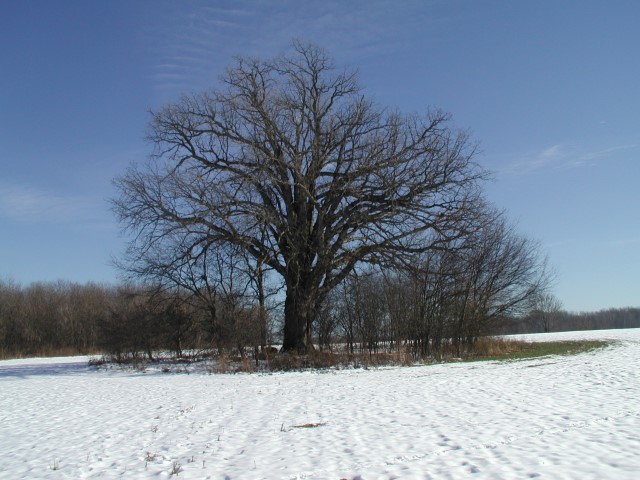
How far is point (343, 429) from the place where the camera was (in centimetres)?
978

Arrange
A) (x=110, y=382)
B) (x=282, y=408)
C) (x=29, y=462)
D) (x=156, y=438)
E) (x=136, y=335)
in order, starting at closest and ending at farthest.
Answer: (x=29, y=462)
(x=156, y=438)
(x=282, y=408)
(x=110, y=382)
(x=136, y=335)

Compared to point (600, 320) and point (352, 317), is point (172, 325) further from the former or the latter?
point (600, 320)

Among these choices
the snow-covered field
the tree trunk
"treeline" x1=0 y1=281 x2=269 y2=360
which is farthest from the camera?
"treeline" x1=0 y1=281 x2=269 y2=360

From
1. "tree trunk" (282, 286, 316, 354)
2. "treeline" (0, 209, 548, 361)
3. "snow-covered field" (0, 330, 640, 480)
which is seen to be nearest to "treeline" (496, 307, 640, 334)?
"treeline" (0, 209, 548, 361)

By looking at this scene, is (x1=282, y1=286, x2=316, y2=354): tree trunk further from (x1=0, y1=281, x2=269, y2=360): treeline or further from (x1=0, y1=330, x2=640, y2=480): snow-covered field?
A: (x1=0, y1=330, x2=640, y2=480): snow-covered field

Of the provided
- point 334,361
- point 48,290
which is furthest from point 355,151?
point 48,290

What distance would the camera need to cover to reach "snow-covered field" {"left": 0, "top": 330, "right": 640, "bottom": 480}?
23.9 ft

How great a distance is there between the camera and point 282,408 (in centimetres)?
1251

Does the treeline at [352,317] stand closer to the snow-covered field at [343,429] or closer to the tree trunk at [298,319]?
the tree trunk at [298,319]

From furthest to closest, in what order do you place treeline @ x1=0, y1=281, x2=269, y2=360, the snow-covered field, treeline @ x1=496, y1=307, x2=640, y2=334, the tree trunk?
treeline @ x1=496, y1=307, x2=640, y2=334, treeline @ x1=0, y1=281, x2=269, y2=360, the tree trunk, the snow-covered field

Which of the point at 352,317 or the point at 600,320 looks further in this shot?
the point at 600,320

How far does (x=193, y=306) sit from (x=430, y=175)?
48.2ft

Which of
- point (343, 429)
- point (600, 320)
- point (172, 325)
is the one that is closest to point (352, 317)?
point (172, 325)

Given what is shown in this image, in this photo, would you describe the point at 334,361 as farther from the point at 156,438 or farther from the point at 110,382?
the point at 156,438
